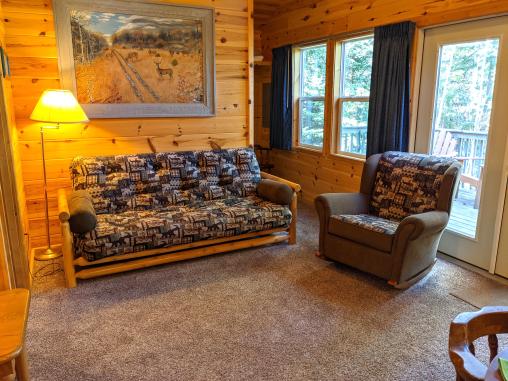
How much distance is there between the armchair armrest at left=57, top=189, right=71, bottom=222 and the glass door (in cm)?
301

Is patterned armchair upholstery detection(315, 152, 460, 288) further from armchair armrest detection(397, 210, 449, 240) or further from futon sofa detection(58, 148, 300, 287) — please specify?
futon sofa detection(58, 148, 300, 287)

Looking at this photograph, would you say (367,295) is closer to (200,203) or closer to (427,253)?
(427,253)

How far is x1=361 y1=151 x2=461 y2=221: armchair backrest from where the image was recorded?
2964 mm

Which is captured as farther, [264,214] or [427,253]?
[264,214]

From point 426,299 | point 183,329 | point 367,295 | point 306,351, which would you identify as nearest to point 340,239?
point 367,295

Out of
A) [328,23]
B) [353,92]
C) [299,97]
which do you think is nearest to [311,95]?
[299,97]

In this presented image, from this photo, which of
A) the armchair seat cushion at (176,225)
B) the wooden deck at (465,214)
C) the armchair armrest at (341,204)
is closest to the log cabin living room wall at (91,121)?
the armchair seat cushion at (176,225)

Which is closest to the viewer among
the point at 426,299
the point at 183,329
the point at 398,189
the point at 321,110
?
the point at 183,329

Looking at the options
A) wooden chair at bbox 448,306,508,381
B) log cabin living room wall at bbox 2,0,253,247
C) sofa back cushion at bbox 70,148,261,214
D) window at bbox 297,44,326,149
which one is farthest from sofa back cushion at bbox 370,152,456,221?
wooden chair at bbox 448,306,508,381

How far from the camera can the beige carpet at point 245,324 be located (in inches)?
79.3

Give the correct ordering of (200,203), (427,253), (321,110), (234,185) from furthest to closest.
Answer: (321,110)
(234,185)
(200,203)
(427,253)

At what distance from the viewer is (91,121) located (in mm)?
Result: 3559

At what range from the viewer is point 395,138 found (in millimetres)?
3734

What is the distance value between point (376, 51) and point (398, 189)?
4.74 feet
